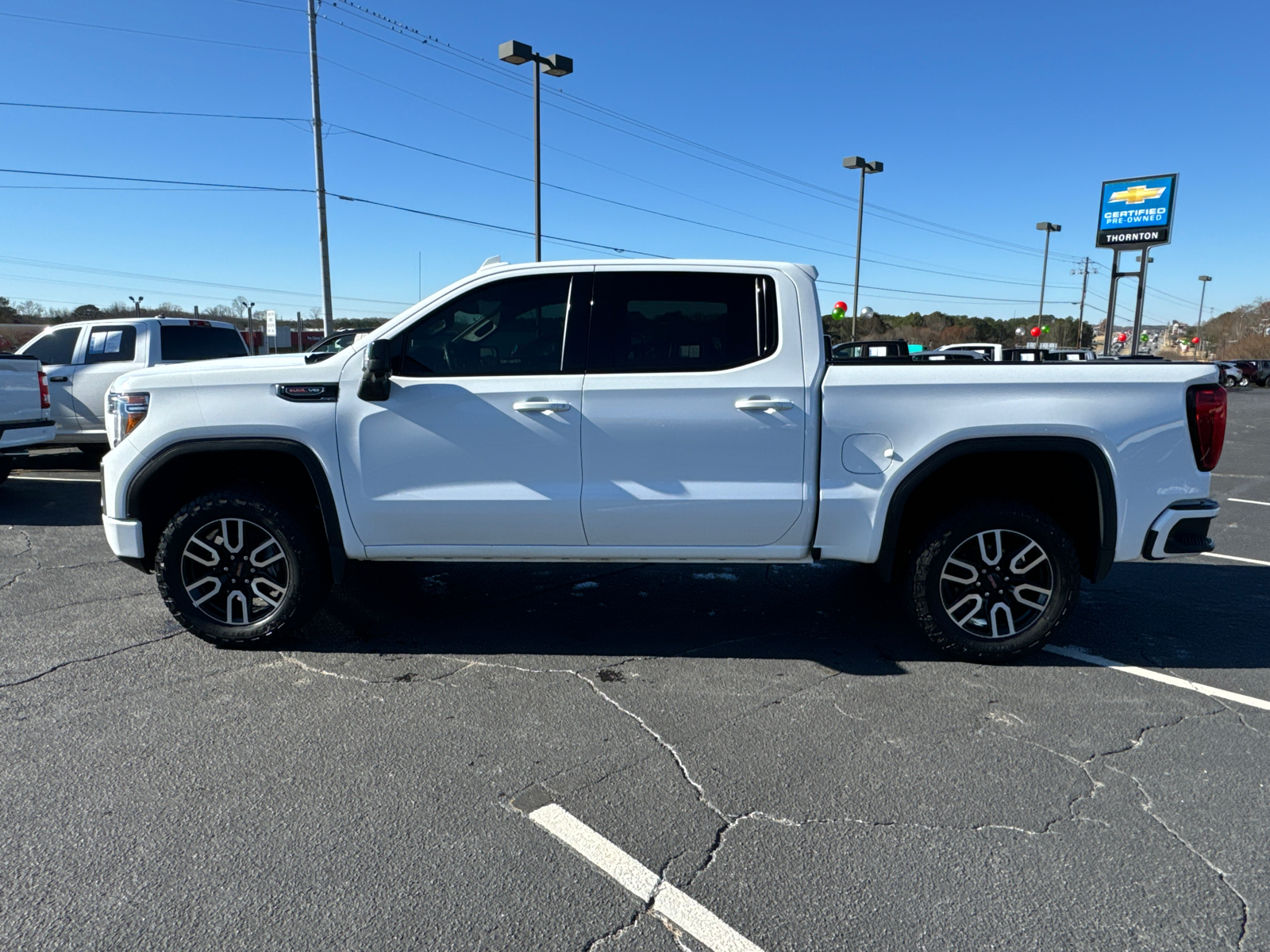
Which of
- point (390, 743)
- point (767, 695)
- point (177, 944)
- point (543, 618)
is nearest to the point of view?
point (177, 944)

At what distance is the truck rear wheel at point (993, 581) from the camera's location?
4258 millimetres

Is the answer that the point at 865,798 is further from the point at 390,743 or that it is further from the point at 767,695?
the point at 390,743

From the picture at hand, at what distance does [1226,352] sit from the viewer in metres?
108

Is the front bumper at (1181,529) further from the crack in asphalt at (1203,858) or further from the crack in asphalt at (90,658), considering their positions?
the crack in asphalt at (90,658)

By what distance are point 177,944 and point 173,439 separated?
2.70 m

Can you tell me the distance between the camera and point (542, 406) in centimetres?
417

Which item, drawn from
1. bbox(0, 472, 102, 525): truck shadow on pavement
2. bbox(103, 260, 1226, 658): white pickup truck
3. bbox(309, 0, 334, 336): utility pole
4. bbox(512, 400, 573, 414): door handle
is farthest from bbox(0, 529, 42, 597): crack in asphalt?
bbox(309, 0, 334, 336): utility pole

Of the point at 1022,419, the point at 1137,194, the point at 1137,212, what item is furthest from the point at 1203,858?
the point at 1137,194

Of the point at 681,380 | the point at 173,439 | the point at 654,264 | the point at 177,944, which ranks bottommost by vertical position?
the point at 177,944

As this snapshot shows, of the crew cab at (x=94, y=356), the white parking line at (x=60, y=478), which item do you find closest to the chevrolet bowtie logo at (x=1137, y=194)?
the crew cab at (x=94, y=356)

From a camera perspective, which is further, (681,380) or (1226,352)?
(1226,352)

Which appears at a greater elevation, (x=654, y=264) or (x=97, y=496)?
(x=654, y=264)

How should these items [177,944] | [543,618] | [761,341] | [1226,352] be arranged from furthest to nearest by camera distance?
[1226,352], [543,618], [761,341], [177,944]

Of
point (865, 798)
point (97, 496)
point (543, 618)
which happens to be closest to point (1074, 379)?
point (865, 798)
